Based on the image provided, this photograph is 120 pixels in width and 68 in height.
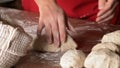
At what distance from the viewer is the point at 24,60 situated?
3.37 ft

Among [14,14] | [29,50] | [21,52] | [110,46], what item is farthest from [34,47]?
[14,14]

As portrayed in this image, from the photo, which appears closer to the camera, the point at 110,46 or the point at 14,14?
the point at 110,46

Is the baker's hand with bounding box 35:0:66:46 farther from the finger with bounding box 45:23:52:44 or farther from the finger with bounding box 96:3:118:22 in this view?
the finger with bounding box 96:3:118:22

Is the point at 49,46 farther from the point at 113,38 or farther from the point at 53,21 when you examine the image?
the point at 113,38

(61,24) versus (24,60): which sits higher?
(61,24)

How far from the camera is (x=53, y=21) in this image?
1027mm

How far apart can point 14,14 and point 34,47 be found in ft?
1.29

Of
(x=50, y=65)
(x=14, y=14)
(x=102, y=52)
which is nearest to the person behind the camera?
(x=102, y=52)

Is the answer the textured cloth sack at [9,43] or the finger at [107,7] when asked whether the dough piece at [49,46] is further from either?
the finger at [107,7]

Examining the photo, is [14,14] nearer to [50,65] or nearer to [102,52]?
[50,65]

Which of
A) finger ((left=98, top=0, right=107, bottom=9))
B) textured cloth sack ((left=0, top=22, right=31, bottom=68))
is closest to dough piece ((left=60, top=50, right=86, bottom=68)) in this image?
textured cloth sack ((left=0, top=22, right=31, bottom=68))

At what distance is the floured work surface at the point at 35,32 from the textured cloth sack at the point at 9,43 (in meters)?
0.07

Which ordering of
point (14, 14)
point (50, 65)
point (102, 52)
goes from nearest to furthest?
point (102, 52) → point (50, 65) → point (14, 14)

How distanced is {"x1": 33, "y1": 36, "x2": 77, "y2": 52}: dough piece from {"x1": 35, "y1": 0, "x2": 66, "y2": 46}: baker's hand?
0.06ft
